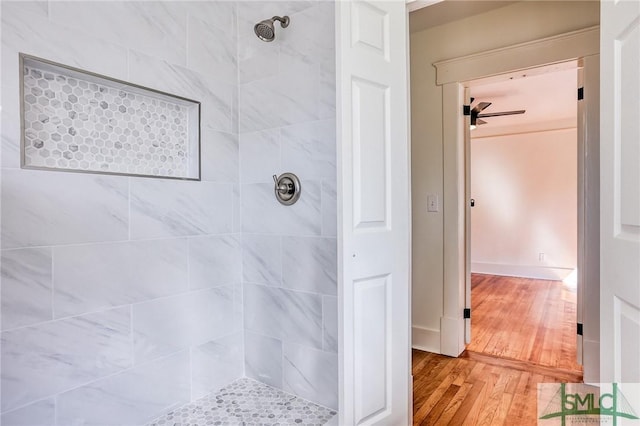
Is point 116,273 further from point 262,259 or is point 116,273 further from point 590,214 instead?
point 590,214

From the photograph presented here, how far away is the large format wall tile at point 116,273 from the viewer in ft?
4.40

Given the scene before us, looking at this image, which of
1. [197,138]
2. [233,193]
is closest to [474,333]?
[233,193]

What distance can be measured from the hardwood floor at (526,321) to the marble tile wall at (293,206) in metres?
1.72

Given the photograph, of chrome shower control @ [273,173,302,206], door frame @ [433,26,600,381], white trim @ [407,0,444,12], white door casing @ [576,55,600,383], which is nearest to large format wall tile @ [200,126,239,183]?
chrome shower control @ [273,173,302,206]

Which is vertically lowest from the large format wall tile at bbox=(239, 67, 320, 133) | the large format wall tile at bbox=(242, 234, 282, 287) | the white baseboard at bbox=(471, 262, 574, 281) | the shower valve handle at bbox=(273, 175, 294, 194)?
the white baseboard at bbox=(471, 262, 574, 281)

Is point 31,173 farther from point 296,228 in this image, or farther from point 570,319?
point 570,319

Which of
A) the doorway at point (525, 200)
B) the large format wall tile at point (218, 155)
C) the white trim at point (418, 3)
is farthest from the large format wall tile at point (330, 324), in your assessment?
the doorway at point (525, 200)

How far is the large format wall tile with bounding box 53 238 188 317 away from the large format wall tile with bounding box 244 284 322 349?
0.43 metres

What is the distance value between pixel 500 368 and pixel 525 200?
3.91 meters

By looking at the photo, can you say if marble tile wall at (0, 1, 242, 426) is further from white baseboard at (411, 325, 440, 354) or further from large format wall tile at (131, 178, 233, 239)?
white baseboard at (411, 325, 440, 354)

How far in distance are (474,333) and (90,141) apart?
3244 mm

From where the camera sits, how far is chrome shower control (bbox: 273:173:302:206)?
1.80 m

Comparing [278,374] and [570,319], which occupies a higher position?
[278,374]

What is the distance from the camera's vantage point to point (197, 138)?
182 cm
